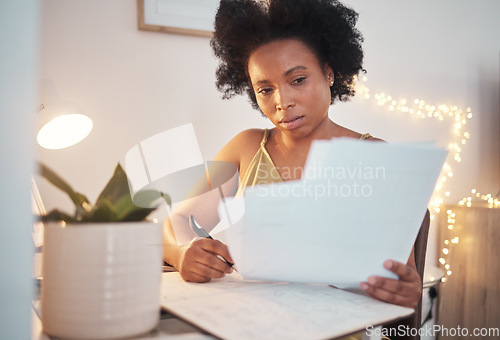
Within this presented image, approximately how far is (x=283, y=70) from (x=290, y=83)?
4cm

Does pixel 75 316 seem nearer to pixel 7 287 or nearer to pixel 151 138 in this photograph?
pixel 7 287

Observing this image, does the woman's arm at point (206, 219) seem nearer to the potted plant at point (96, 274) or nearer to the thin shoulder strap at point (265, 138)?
the thin shoulder strap at point (265, 138)

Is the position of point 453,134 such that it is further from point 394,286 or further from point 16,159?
point 16,159

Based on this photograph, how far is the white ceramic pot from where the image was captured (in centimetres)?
38

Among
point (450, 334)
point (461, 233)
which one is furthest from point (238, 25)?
point (450, 334)

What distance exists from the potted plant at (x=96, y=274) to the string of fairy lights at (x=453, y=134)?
1.43 metres

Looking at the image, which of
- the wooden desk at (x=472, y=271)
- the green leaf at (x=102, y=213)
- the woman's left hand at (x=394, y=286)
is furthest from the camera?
the wooden desk at (x=472, y=271)

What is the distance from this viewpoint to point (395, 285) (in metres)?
0.58

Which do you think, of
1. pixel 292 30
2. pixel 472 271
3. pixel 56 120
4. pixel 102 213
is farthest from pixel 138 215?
pixel 472 271

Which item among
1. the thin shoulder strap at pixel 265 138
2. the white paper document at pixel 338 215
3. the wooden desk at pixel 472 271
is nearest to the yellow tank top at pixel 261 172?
the thin shoulder strap at pixel 265 138

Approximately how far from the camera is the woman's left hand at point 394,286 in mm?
565

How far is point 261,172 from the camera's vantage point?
3.88ft

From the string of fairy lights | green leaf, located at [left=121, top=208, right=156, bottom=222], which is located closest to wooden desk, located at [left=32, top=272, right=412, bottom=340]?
green leaf, located at [left=121, top=208, right=156, bottom=222]

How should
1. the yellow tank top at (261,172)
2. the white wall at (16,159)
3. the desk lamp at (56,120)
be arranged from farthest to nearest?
the yellow tank top at (261,172) < the desk lamp at (56,120) < the white wall at (16,159)
